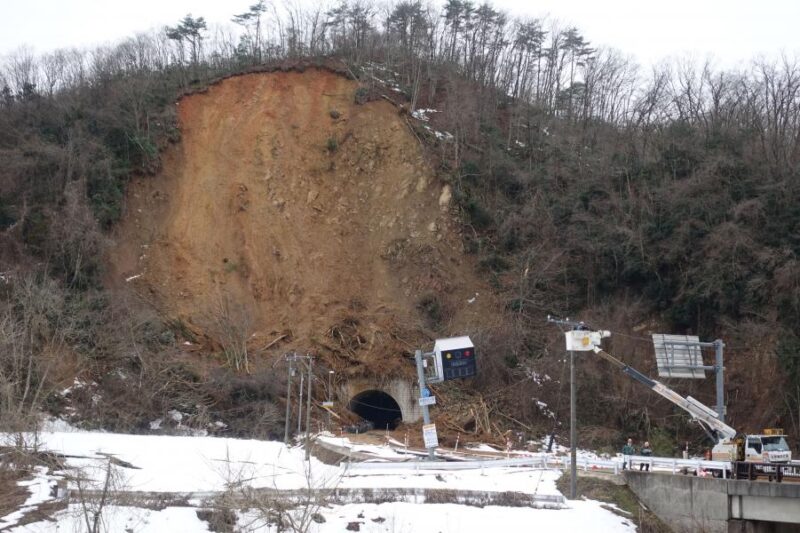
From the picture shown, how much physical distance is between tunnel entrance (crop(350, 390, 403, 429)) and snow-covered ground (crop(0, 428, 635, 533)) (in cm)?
1386

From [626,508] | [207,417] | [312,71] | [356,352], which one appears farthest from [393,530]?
[312,71]

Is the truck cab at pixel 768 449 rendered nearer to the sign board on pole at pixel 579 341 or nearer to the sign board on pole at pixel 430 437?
the sign board on pole at pixel 579 341

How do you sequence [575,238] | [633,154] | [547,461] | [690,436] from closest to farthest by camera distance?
[547,461], [690,436], [575,238], [633,154]

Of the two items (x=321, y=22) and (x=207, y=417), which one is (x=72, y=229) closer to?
(x=207, y=417)

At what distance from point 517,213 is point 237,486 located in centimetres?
3219

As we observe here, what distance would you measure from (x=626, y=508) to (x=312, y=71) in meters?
38.6

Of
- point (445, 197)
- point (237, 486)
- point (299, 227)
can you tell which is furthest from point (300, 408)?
point (237, 486)

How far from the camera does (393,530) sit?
74.7 ft

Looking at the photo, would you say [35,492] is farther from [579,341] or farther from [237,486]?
[579,341]

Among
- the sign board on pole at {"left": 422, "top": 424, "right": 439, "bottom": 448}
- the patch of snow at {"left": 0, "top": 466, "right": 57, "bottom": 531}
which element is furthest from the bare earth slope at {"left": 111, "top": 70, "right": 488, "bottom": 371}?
the patch of snow at {"left": 0, "top": 466, "right": 57, "bottom": 531}

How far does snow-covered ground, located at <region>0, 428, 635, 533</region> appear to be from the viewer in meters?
22.0

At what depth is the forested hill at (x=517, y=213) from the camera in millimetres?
40531

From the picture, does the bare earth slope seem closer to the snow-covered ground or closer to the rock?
the rock

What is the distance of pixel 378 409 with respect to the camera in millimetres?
47250
